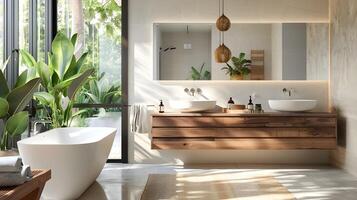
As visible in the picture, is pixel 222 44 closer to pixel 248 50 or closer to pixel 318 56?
pixel 248 50

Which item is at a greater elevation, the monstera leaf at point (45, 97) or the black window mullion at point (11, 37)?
the black window mullion at point (11, 37)

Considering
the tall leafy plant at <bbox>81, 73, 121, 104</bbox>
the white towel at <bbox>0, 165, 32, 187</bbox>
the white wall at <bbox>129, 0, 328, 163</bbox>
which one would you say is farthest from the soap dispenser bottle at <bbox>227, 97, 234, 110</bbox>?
the white towel at <bbox>0, 165, 32, 187</bbox>

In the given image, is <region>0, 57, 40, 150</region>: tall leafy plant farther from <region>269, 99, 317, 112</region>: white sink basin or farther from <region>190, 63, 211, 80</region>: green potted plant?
<region>269, 99, 317, 112</region>: white sink basin

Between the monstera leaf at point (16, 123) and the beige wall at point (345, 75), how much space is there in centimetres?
348

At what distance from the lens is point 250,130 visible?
5.20 metres

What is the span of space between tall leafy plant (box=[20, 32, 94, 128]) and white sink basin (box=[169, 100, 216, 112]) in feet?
3.62

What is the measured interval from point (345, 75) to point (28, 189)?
A: 13.0ft

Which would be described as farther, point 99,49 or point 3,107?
point 99,49

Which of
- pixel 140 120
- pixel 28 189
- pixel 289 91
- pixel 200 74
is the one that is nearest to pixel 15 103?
pixel 28 189

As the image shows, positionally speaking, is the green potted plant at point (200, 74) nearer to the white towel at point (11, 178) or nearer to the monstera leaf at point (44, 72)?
the monstera leaf at point (44, 72)

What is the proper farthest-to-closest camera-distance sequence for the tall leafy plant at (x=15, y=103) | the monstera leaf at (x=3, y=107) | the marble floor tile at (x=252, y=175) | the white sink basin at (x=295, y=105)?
the white sink basin at (x=295, y=105) < the marble floor tile at (x=252, y=175) < the tall leafy plant at (x=15, y=103) < the monstera leaf at (x=3, y=107)

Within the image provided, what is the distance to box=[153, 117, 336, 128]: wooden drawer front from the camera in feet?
17.0

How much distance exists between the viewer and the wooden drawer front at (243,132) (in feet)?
17.0

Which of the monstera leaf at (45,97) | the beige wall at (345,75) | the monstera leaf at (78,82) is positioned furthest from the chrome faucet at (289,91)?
the monstera leaf at (45,97)
